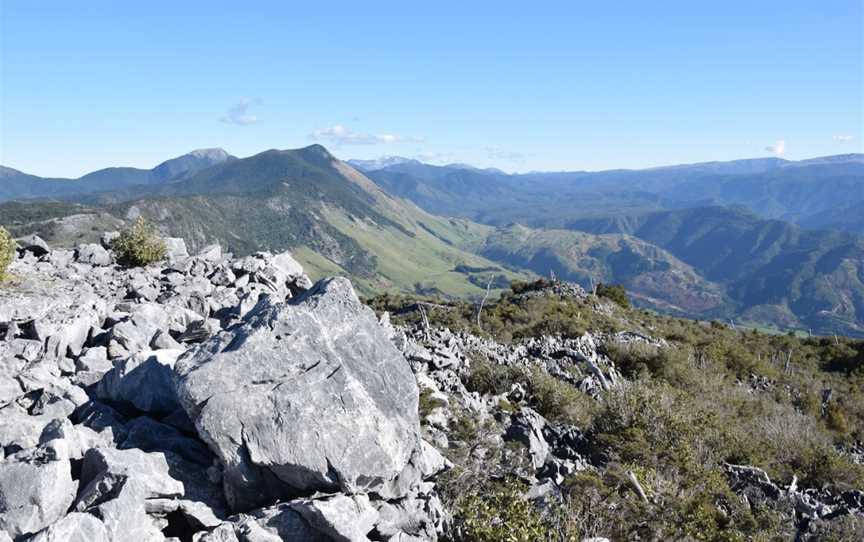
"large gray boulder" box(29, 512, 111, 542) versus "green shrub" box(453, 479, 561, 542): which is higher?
"large gray boulder" box(29, 512, 111, 542)

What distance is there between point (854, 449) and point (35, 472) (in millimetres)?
37004

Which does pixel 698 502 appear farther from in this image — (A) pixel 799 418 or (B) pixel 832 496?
(A) pixel 799 418

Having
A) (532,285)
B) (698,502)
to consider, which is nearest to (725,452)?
(698,502)

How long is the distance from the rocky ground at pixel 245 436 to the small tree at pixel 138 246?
12121mm

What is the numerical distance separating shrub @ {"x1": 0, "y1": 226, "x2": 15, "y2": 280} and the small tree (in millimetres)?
7510

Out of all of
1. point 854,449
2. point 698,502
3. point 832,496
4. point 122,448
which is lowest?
point 854,449

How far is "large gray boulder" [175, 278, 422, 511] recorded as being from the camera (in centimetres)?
1268

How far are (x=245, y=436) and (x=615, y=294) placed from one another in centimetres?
6610

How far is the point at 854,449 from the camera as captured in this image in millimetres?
30703

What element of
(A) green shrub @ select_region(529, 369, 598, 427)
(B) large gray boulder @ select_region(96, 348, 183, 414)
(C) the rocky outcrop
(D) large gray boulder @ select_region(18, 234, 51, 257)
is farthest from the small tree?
(A) green shrub @ select_region(529, 369, 598, 427)

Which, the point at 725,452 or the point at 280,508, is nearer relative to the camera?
the point at 280,508

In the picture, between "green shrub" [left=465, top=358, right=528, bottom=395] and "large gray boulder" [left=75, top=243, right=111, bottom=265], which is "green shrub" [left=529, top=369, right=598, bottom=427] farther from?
"large gray boulder" [left=75, top=243, right=111, bottom=265]

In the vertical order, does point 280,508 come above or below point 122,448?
below

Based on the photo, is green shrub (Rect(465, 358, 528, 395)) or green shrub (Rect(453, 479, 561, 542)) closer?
green shrub (Rect(453, 479, 561, 542))
